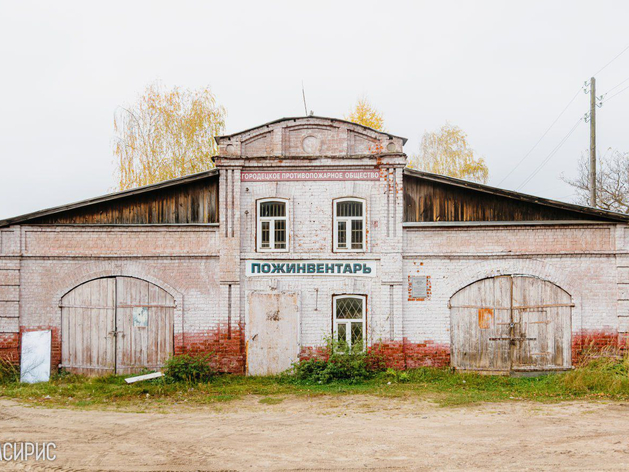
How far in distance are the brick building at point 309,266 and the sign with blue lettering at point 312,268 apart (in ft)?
0.09

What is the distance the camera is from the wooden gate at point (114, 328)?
43.7 ft

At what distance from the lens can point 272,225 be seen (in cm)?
1366

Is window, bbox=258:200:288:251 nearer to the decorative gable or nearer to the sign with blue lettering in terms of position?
the sign with blue lettering

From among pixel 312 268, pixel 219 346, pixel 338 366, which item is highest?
pixel 312 268

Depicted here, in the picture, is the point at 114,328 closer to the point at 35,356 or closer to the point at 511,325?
the point at 35,356

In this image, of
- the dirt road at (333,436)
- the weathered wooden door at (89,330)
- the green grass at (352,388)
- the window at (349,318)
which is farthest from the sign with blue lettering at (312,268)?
the weathered wooden door at (89,330)

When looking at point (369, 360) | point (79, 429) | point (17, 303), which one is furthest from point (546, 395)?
point (17, 303)

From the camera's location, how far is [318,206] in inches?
534

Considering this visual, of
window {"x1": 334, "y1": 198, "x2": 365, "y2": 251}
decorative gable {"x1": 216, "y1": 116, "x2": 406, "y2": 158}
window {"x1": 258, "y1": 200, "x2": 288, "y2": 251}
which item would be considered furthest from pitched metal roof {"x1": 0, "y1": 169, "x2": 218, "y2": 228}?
window {"x1": 334, "y1": 198, "x2": 365, "y2": 251}

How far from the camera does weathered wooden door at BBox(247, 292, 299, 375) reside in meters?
13.3

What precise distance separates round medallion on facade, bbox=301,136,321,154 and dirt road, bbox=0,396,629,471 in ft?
21.0

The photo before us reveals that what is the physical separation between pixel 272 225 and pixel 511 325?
666cm

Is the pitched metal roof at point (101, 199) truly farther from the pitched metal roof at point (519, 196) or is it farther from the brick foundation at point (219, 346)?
the pitched metal roof at point (519, 196)

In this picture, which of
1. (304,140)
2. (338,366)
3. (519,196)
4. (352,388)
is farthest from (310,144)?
(352,388)
